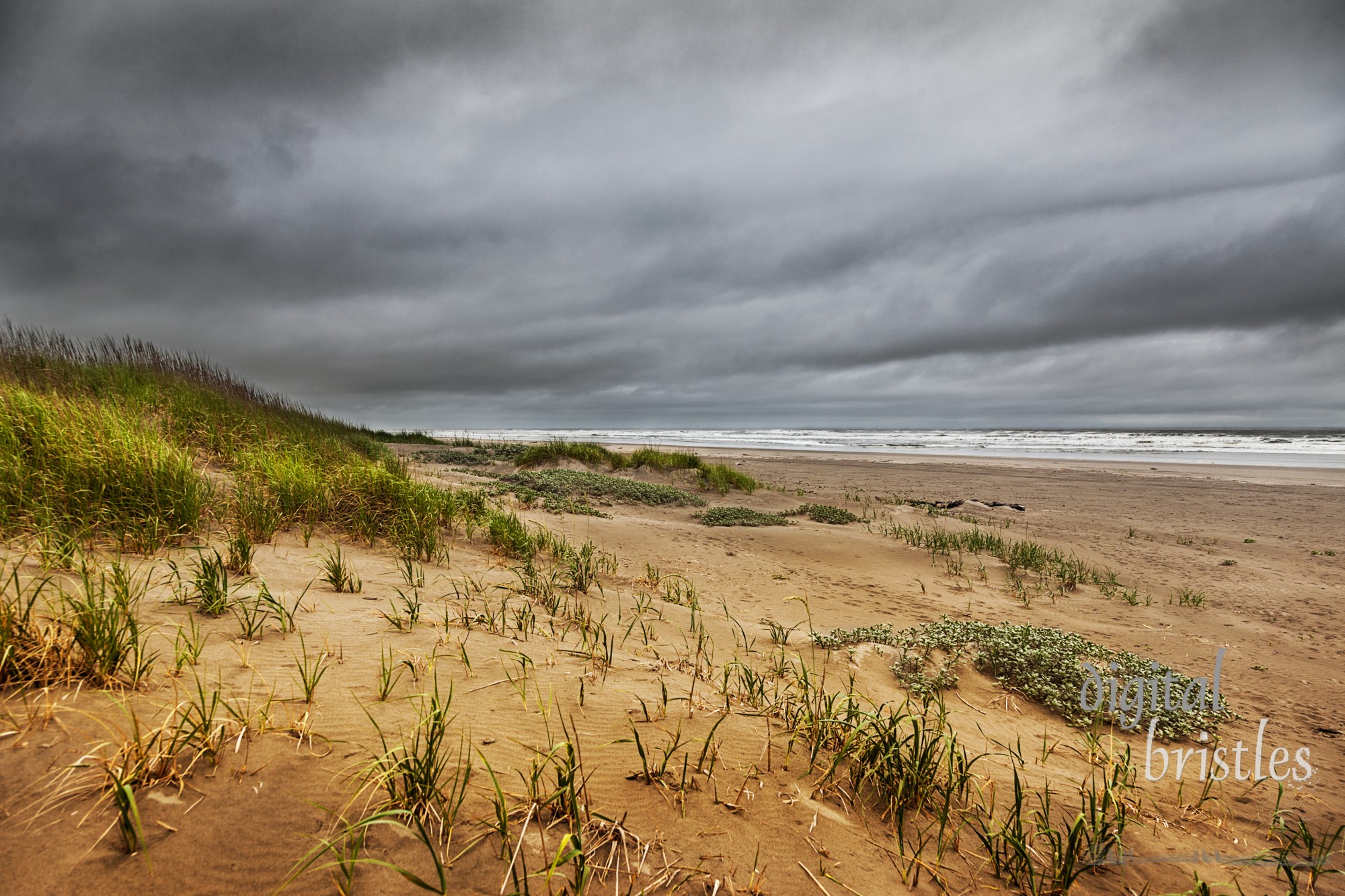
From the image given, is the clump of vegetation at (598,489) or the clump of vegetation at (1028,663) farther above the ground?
the clump of vegetation at (598,489)

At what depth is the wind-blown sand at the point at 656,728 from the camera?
5.65ft

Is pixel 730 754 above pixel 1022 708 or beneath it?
above

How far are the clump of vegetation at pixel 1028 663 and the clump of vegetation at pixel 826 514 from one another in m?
5.92

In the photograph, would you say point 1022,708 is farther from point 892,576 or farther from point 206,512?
point 206,512

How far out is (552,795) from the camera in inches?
76.3

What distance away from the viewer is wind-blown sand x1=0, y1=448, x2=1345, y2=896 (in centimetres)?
172

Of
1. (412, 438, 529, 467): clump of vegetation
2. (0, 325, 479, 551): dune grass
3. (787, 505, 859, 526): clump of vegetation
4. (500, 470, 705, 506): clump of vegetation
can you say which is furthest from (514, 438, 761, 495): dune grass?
(0, 325, 479, 551): dune grass

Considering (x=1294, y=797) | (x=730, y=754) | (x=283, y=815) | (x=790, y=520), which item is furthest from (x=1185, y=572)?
(x=283, y=815)

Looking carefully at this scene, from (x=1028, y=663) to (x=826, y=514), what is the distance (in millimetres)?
6995

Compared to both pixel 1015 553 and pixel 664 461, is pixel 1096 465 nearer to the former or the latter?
pixel 664 461

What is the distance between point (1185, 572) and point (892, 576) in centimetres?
458

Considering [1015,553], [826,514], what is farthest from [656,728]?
[826,514]

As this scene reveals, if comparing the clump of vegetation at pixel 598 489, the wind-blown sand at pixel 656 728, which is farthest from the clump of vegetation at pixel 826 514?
the wind-blown sand at pixel 656 728

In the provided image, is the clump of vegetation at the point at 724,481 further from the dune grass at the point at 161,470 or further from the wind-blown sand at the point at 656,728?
the dune grass at the point at 161,470
